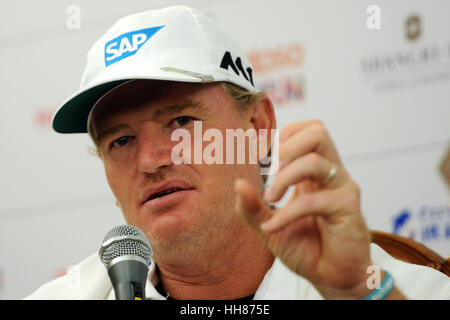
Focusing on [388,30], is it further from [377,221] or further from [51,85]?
[51,85]

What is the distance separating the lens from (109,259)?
2.29 feet

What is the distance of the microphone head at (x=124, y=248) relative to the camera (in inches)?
27.0

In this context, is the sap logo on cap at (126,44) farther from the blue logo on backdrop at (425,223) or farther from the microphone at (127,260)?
the blue logo on backdrop at (425,223)

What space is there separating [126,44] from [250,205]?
1.98 ft

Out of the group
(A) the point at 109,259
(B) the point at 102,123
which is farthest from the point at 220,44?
(A) the point at 109,259

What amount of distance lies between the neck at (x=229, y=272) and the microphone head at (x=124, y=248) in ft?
1.26

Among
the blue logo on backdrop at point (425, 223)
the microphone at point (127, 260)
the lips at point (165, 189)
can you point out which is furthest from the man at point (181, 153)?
the blue logo on backdrop at point (425, 223)

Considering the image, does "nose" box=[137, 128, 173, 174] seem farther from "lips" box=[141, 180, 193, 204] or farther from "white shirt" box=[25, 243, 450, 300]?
"white shirt" box=[25, 243, 450, 300]

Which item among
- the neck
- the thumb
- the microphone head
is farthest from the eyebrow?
the thumb

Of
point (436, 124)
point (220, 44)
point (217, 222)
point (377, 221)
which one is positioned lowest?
point (377, 221)

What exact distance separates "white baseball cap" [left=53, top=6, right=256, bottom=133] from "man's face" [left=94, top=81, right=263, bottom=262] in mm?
42

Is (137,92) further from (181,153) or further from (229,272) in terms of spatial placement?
(229,272)

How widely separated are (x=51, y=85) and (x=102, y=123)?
3.98 ft

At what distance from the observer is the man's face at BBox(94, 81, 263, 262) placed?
40.6 inches
